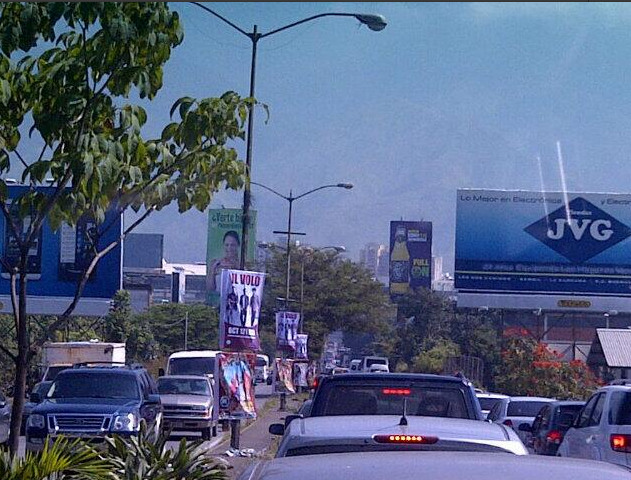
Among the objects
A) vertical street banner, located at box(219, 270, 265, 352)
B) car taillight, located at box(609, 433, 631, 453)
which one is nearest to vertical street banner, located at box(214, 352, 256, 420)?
vertical street banner, located at box(219, 270, 265, 352)

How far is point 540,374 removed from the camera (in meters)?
39.3

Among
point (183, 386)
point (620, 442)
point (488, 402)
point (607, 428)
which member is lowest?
point (183, 386)

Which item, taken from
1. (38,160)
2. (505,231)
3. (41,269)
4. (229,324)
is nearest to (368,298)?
(505,231)

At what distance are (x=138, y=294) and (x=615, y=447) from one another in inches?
3026

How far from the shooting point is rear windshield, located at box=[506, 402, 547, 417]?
997 inches

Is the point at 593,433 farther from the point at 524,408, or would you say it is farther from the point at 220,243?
the point at 220,243

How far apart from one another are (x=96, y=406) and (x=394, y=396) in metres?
9.92

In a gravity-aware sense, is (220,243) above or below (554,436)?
above

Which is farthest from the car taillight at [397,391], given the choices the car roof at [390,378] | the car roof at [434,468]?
the car roof at [434,468]

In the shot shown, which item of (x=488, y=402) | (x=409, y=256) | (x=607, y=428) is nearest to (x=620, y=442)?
(x=607, y=428)

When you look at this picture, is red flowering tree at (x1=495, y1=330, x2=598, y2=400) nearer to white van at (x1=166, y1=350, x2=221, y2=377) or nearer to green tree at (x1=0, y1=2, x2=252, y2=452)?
white van at (x1=166, y1=350, x2=221, y2=377)

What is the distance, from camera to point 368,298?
68375mm

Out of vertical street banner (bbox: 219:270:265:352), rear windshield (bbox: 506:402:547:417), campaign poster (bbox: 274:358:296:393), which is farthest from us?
campaign poster (bbox: 274:358:296:393)

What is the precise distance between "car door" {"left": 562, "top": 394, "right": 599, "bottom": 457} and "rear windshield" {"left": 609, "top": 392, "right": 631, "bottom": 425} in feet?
3.32
